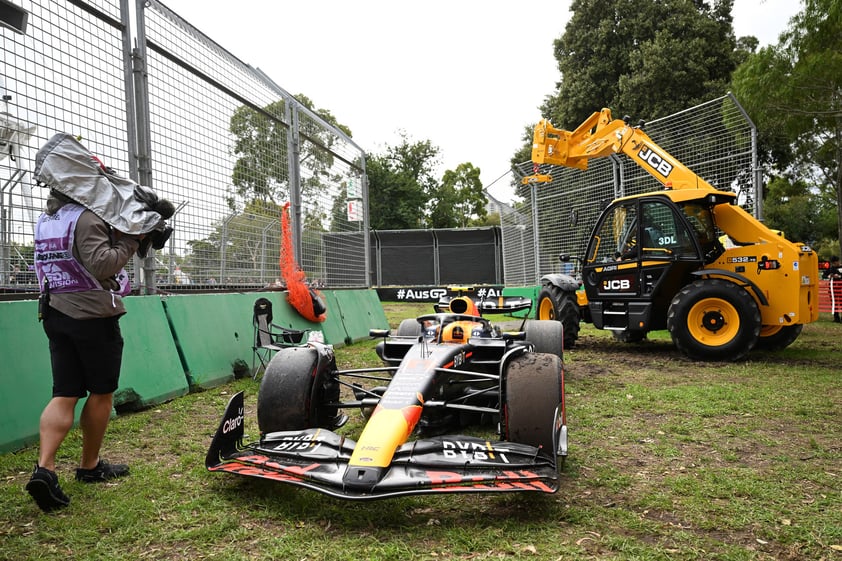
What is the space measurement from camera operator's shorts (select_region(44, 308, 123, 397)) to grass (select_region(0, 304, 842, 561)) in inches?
21.3

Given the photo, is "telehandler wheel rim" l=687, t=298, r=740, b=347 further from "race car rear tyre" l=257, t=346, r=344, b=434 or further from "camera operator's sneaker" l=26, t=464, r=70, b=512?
"camera operator's sneaker" l=26, t=464, r=70, b=512

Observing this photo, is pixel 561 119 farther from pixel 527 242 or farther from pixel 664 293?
pixel 664 293

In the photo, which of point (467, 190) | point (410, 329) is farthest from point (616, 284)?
point (467, 190)

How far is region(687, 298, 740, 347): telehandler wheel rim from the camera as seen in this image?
714 centimetres

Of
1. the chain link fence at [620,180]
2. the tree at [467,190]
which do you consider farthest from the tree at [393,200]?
the chain link fence at [620,180]

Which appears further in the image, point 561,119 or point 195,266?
point 561,119

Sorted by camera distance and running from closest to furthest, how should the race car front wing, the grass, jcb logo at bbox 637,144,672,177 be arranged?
the grass, the race car front wing, jcb logo at bbox 637,144,672,177

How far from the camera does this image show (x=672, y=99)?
2088 cm

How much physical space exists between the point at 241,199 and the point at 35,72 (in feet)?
9.19

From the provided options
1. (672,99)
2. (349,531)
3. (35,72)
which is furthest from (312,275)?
(672,99)

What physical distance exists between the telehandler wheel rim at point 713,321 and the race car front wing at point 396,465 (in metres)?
5.20

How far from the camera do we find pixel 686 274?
7863 mm

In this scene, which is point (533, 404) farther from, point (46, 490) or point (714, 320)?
point (714, 320)

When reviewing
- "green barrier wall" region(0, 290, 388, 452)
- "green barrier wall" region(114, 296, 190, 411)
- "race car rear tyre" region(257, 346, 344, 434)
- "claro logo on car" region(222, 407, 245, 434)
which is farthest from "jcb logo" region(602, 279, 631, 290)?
"claro logo on car" region(222, 407, 245, 434)
